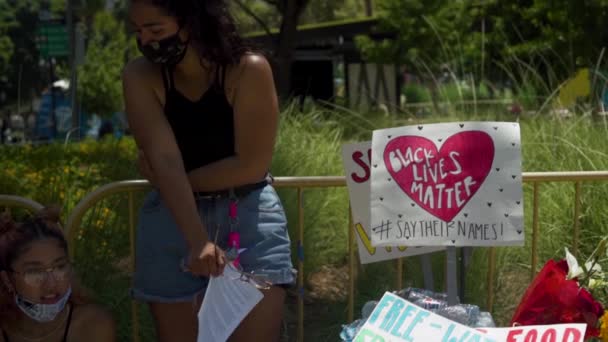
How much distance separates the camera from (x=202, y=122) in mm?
2891

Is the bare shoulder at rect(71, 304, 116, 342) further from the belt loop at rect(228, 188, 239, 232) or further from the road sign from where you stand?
the road sign

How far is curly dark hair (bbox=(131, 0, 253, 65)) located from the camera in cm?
279

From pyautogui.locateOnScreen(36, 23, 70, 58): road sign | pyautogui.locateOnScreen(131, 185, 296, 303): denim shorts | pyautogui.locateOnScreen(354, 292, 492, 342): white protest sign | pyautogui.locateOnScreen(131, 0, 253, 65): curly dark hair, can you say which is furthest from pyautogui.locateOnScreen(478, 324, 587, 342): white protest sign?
pyautogui.locateOnScreen(36, 23, 70, 58): road sign

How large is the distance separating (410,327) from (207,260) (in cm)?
73

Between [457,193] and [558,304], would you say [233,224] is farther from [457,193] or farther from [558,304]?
[558,304]

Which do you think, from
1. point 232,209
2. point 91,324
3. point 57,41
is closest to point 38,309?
point 91,324

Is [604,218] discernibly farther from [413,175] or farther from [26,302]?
[26,302]

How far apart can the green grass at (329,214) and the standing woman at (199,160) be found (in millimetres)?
1701

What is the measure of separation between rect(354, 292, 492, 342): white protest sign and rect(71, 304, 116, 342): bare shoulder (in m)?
0.87

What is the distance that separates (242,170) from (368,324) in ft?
2.19

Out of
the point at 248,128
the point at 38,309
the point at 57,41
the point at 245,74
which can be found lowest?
the point at 38,309

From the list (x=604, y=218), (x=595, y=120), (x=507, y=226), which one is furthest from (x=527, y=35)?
(x=507, y=226)

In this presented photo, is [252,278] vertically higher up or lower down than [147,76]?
lower down

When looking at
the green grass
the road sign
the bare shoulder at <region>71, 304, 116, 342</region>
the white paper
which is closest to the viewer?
the white paper
